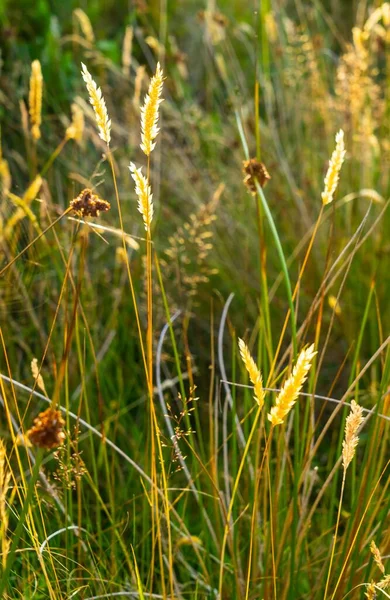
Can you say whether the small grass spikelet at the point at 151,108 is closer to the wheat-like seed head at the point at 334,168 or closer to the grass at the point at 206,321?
the grass at the point at 206,321

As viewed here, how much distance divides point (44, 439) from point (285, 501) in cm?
74

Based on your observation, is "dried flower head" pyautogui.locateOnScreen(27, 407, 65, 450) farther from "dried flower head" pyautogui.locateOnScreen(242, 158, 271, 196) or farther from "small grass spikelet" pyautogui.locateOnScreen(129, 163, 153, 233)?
"dried flower head" pyautogui.locateOnScreen(242, 158, 271, 196)

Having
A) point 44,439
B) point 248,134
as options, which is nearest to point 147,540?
point 44,439

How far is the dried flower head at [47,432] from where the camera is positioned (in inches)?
26.5

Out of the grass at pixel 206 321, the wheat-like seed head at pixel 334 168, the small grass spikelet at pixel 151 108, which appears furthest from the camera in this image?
the grass at pixel 206 321

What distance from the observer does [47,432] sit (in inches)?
26.8

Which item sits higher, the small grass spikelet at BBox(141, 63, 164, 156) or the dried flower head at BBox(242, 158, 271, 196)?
the small grass spikelet at BBox(141, 63, 164, 156)

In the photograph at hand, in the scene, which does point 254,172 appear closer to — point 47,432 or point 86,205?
point 86,205

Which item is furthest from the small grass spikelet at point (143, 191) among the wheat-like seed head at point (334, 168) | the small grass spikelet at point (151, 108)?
the wheat-like seed head at point (334, 168)

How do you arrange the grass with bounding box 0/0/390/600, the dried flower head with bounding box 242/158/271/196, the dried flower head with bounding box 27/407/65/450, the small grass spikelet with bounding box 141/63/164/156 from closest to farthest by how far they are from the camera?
the dried flower head with bounding box 27/407/65/450 < the small grass spikelet with bounding box 141/63/164/156 < the dried flower head with bounding box 242/158/271/196 < the grass with bounding box 0/0/390/600

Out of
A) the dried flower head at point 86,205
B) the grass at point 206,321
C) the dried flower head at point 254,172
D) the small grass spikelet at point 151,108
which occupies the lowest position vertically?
the grass at point 206,321

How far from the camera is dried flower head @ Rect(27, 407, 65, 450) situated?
67 cm

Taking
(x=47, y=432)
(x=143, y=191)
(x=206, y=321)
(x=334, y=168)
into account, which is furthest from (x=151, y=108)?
(x=206, y=321)

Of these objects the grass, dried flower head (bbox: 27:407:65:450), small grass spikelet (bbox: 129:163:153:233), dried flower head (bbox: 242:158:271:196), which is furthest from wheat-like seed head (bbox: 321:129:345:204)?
dried flower head (bbox: 27:407:65:450)
